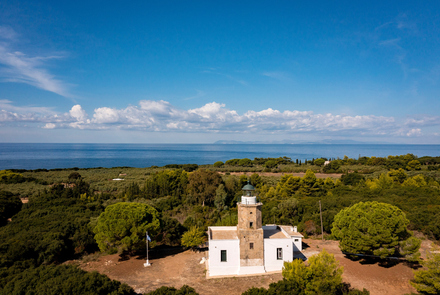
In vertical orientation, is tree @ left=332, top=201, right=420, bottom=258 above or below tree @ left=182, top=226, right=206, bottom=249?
above

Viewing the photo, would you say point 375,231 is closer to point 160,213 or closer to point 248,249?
point 248,249

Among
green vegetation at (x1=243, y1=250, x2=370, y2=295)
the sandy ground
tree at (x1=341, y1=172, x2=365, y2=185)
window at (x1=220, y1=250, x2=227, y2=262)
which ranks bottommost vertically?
the sandy ground

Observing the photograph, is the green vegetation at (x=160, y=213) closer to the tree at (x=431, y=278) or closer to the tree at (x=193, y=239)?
the tree at (x=193, y=239)

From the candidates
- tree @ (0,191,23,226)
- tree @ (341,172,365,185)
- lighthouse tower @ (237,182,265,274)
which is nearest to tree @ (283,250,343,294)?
lighthouse tower @ (237,182,265,274)

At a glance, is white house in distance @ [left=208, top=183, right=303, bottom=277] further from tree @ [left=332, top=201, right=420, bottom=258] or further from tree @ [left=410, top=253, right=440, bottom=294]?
tree @ [left=410, top=253, right=440, bottom=294]

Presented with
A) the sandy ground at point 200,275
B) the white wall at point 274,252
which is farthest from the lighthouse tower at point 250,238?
the sandy ground at point 200,275

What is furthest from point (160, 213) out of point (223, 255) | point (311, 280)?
point (311, 280)

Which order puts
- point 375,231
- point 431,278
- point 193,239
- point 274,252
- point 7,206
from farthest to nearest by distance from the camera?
point 7,206 → point 193,239 → point 274,252 → point 375,231 → point 431,278
